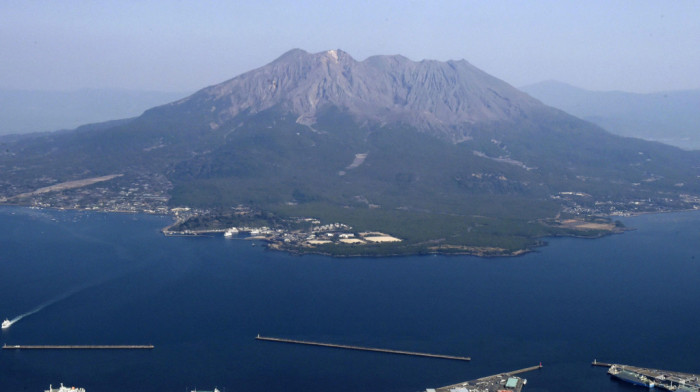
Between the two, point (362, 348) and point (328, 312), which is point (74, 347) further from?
point (362, 348)

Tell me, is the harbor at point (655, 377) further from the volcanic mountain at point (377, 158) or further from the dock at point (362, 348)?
the volcanic mountain at point (377, 158)

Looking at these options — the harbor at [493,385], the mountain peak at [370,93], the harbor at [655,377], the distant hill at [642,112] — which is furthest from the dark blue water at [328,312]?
the distant hill at [642,112]

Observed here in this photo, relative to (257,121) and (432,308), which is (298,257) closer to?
(432,308)

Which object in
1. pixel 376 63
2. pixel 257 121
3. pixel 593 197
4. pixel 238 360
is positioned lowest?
pixel 238 360

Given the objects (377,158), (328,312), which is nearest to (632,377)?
(328,312)

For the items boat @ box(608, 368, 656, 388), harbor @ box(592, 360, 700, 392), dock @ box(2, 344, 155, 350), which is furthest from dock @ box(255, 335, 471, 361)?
harbor @ box(592, 360, 700, 392)

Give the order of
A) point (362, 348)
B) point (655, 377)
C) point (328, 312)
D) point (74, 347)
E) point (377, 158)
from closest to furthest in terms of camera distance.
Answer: point (655, 377)
point (74, 347)
point (362, 348)
point (328, 312)
point (377, 158)

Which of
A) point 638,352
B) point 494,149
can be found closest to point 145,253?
point 638,352
